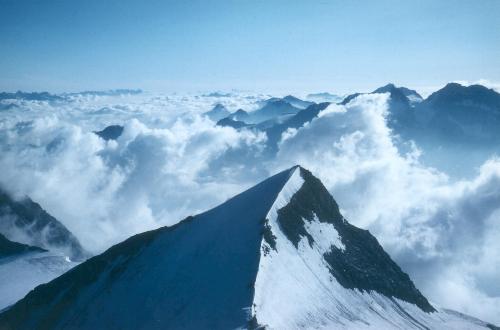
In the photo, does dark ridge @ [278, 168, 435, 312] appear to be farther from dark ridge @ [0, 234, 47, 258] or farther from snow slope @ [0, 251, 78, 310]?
dark ridge @ [0, 234, 47, 258]

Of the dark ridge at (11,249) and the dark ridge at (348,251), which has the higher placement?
the dark ridge at (11,249)

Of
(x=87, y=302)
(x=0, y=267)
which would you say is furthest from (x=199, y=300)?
(x=0, y=267)

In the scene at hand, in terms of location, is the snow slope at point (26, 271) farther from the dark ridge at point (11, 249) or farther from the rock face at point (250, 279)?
the rock face at point (250, 279)

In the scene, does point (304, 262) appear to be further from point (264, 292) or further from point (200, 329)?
point (200, 329)

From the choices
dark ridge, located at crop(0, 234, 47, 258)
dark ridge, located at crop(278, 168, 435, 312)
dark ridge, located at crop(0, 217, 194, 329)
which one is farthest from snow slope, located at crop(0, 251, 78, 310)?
dark ridge, located at crop(278, 168, 435, 312)

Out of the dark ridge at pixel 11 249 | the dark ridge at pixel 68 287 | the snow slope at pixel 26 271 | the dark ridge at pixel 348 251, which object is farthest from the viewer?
the dark ridge at pixel 11 249

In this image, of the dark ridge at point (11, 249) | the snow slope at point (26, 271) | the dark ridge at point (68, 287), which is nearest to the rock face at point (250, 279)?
the dark ridge at point (68, 287)
